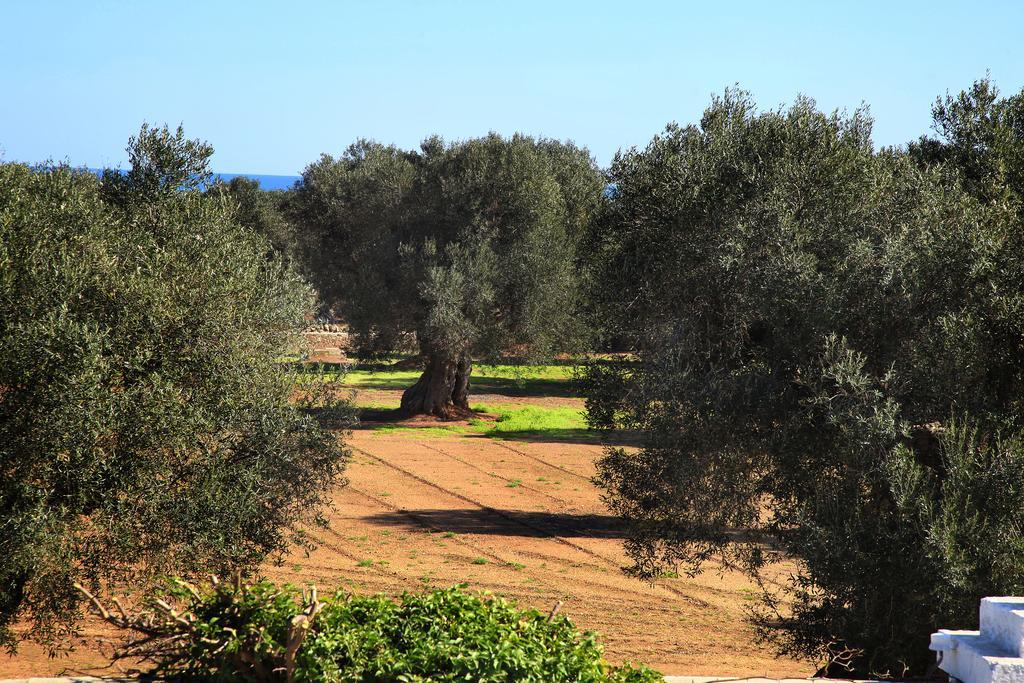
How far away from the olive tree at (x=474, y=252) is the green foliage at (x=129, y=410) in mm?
17320

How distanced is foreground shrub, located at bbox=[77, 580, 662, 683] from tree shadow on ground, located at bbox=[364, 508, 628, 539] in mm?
12405

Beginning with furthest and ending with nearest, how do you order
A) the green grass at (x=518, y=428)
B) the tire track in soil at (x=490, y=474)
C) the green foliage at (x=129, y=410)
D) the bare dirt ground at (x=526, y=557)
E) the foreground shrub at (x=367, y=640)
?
the green grass at (x=518, y=428) < the tire track in soil at (x=490, y=474) < the bare dirt ground at (x=526, y=557) < the green foliage at (x=129, y=410) < the foreground shrub at (x=367, y=640)

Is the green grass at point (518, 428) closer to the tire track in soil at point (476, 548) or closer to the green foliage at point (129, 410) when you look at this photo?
the tire track in soil at point (476, 548)

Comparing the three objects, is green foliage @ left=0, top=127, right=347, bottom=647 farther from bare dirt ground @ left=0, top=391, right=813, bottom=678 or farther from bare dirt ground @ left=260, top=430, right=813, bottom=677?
bare dirt ground @ left=260, top=430, right=813, bottom=677

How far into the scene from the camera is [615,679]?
6879mm

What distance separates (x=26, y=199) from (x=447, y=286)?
A: 19.3 metres

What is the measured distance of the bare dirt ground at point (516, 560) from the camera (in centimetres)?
1257

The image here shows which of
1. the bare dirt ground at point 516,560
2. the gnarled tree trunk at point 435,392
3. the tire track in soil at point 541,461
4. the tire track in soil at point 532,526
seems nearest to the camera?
the bare dirt ground at point 516,560

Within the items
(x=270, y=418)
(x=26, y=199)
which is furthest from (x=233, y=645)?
(x=26, y=199)

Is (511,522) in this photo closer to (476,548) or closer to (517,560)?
(476,548)

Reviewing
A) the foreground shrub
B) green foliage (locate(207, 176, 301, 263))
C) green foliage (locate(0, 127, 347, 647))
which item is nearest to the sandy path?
green foliage (locate(0, 127, 347, 647))

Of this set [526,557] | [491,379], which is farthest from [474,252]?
[491,379]

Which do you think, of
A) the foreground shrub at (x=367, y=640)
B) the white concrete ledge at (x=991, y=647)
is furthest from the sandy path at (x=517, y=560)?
the foreground shrub at (x=367, y=640)

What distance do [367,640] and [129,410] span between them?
4.83m
